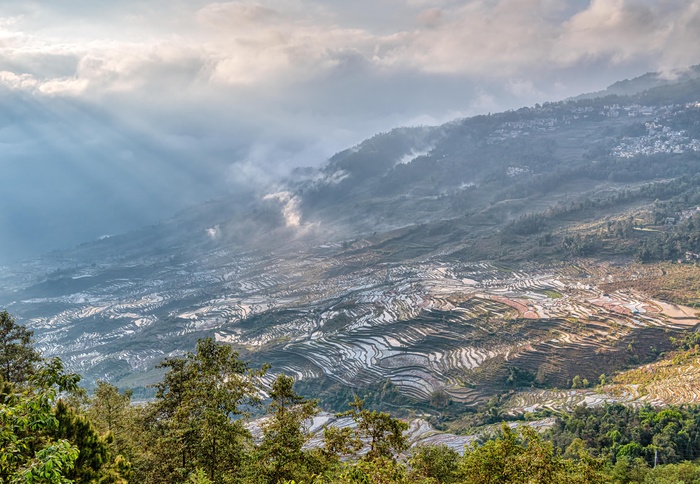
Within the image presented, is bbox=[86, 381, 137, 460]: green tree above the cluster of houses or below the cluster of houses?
below

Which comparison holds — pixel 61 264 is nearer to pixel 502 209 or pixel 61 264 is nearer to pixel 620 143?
pixel 502 209

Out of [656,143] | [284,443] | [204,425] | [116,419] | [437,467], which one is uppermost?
[656,143]

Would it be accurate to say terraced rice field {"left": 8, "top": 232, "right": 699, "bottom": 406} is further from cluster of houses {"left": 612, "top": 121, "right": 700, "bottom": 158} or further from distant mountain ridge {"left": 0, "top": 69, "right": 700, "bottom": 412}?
cluster of houses {"left": 612, "top": 121, "right": 700, "bottom": 158}

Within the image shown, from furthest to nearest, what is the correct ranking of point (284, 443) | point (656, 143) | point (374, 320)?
point (656, 143) < point (374, 320) < point (284, 443)

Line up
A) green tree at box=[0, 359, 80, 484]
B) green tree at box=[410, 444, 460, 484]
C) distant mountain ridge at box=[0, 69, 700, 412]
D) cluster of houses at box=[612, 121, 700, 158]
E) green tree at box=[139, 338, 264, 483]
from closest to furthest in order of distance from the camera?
green tree at box=[0, 359, 80, 484], green tree at box=[139, 338, 264, 483], green tree at box=[410, 444, 460, 484], distant mountain ridge at box=[0, 69, 700, 412], cluster of houses at box=[612, 121, 700, 158]

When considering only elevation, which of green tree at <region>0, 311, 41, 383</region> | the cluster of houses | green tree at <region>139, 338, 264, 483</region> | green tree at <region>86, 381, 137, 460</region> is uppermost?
the cluster of houses

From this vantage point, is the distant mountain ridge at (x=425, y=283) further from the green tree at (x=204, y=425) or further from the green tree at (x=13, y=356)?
the green tree at (x=13, y=356)

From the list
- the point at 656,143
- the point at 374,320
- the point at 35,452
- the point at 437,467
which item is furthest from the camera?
the point at 656,143

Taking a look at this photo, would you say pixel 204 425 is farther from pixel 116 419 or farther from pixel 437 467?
pixel 437 467

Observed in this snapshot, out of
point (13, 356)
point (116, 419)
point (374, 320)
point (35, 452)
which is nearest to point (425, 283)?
point (374, 320)

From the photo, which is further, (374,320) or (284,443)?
(374,320)

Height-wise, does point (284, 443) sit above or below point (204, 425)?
below

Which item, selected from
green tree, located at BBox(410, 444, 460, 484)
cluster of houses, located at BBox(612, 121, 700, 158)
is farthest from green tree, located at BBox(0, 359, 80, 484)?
cluster of houses, located at BBox(612, 121, 700, 158)

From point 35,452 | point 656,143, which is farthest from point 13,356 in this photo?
point 656,143
